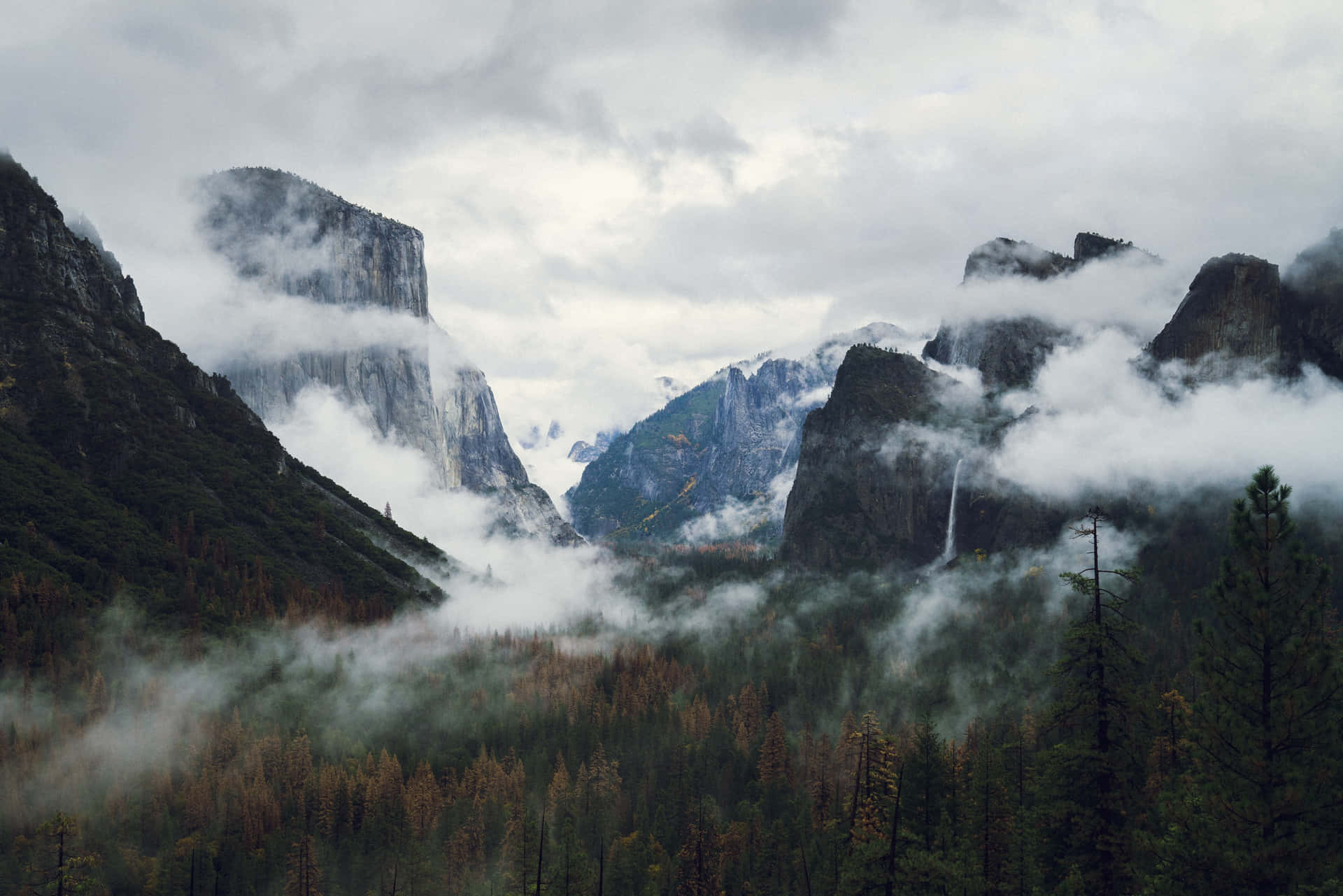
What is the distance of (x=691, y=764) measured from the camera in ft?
468

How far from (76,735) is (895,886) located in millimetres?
133888

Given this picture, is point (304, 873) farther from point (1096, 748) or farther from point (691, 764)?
point (1096, 748)

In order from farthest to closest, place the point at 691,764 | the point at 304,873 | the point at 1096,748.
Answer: the point at 691,764 < the point at 304,873 < the point at 1096,748

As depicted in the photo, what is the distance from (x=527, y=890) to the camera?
7031cm

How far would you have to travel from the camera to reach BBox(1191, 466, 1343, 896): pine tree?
108 feet

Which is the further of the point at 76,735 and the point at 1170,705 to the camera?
the point at 76,735

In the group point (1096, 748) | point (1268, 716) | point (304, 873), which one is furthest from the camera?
point (304, 873)

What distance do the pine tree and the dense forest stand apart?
0.10 metres

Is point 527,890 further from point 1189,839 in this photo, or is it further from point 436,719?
point 436,719

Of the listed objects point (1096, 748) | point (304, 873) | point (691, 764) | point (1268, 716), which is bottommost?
point (304, 873)

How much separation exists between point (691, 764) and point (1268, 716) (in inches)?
4639

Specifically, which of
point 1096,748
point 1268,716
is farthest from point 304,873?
point 1268,716

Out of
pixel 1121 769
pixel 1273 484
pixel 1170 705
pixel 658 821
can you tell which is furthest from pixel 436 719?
pixel 1273 484

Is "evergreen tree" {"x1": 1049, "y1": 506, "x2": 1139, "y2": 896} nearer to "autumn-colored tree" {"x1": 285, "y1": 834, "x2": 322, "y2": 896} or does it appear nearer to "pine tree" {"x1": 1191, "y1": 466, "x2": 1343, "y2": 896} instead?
"pine tree" {"x1": 1191, "y1": 466, "x2": 1343, "y2": 896}
